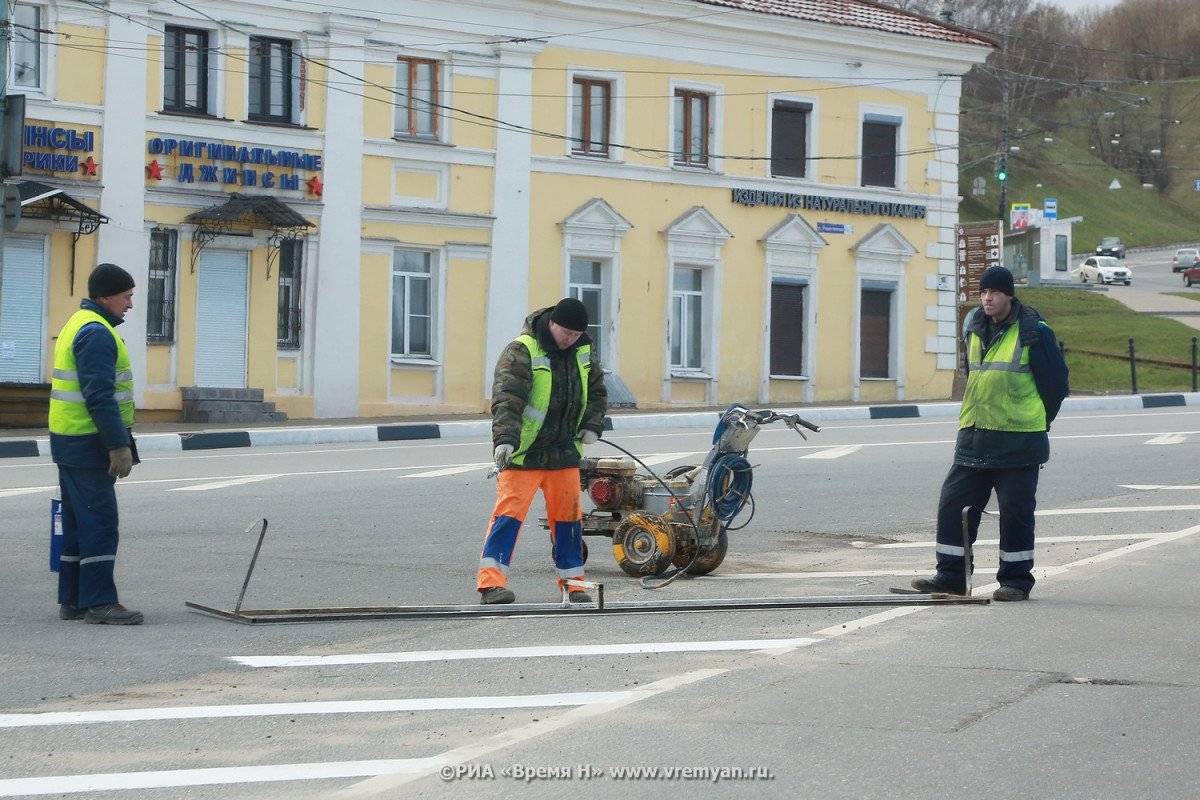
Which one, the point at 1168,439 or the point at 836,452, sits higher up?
the point at 1168,439

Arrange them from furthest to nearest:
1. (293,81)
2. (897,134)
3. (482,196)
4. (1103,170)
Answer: (1103,170)
(897,134)
(482,196)
(293,81)

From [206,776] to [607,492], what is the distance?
526 cm

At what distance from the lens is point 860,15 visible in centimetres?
3288

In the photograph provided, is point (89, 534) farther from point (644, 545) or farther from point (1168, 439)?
point (1168, 439)

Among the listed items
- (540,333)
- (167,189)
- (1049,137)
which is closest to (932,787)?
(540,333)

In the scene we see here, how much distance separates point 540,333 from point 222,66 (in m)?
18.4

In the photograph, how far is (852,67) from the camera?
31875mm

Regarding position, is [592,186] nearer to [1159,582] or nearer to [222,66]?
[222,66]

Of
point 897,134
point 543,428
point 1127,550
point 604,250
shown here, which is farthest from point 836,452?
point 897,134

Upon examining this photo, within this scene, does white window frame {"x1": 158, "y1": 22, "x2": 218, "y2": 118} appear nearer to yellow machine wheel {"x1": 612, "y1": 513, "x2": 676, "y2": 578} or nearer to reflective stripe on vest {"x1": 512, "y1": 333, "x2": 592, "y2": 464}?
yellow machine wheel {"x1": 612, "y1": 513, "x2": 676, "y2": 578}

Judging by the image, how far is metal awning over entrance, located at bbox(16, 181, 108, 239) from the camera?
76.0 feet

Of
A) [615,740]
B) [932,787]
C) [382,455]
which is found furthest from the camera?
[382,455]

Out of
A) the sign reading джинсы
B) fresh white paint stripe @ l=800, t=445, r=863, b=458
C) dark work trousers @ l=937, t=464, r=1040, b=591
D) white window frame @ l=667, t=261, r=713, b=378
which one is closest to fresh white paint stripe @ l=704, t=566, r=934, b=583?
dark work trousers @ l=937, t=464, r=1040, b=591

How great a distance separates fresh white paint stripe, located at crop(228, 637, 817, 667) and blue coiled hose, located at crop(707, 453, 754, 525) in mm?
2496
